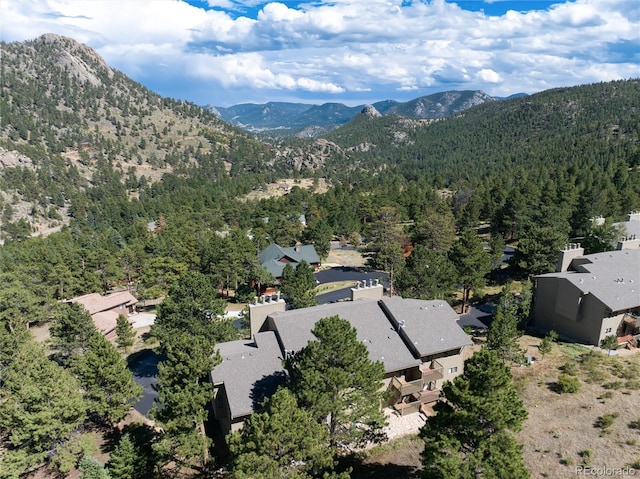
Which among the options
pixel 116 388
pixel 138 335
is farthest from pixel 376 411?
pixel 138 335

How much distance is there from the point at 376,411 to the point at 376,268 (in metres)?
55.9

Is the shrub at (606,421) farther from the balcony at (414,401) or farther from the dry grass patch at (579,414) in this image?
the balcony at (414,401)

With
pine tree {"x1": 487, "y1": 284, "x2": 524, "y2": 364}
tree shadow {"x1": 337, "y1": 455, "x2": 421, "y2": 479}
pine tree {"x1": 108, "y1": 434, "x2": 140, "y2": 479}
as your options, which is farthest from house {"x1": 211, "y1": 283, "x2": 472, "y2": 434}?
pine tree {"x1": 108, "y1": 434, "x2": 140, "y2": 479}

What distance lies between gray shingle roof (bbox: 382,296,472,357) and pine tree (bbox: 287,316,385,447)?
7.91 metres

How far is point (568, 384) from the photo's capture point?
32531mm

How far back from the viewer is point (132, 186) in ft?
621

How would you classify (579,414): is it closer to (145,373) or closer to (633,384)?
(633,384)

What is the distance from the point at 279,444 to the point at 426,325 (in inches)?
705

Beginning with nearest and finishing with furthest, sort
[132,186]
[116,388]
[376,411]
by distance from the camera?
[376,411]
[116,388]
[132,186]

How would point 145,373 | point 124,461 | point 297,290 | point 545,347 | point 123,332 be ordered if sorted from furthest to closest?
point 123,332
point 297,290
point 145,373
point 545,347
point 124,461

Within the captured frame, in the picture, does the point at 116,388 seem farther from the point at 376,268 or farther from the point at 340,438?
the point at 376,268

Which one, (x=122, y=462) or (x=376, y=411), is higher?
(x=376, y=411)

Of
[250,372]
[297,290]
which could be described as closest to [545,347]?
[297,290]

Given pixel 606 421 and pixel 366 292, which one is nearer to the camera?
pixel 606 421
